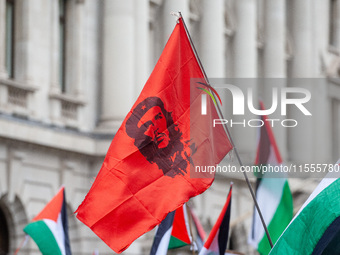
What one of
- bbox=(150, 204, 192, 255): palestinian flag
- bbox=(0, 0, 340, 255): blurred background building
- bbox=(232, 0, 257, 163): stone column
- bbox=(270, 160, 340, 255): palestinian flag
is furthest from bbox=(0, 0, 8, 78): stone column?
bbox=(270, 160, 340, 255): palestinian flag

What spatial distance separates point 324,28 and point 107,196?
103ft

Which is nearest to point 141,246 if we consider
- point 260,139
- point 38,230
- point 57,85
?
point 57,85

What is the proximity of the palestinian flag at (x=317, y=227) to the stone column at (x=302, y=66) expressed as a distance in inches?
1130

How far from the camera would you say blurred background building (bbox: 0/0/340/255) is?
23734 mm

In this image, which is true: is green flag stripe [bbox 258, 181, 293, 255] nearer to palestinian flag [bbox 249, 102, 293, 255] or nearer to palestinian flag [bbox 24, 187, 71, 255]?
palestinian flag [bbox 249, 102, 293, 255]

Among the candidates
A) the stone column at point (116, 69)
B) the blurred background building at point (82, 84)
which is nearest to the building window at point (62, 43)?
the blurred background building at point (82, 84)

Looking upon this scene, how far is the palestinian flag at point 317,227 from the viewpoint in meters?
9.20

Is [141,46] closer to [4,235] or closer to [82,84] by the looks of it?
[82,84]

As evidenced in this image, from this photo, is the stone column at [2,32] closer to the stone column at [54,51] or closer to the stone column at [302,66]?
the stone column at [54,51]

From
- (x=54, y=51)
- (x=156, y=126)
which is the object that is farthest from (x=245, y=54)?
(x=156, y=126)

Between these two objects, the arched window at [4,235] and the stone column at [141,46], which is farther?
the stone column at [141,46]

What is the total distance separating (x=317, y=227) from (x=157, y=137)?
2.58m

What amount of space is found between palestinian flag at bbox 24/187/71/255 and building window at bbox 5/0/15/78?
29.3 ft

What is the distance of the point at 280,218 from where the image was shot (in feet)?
53.6
